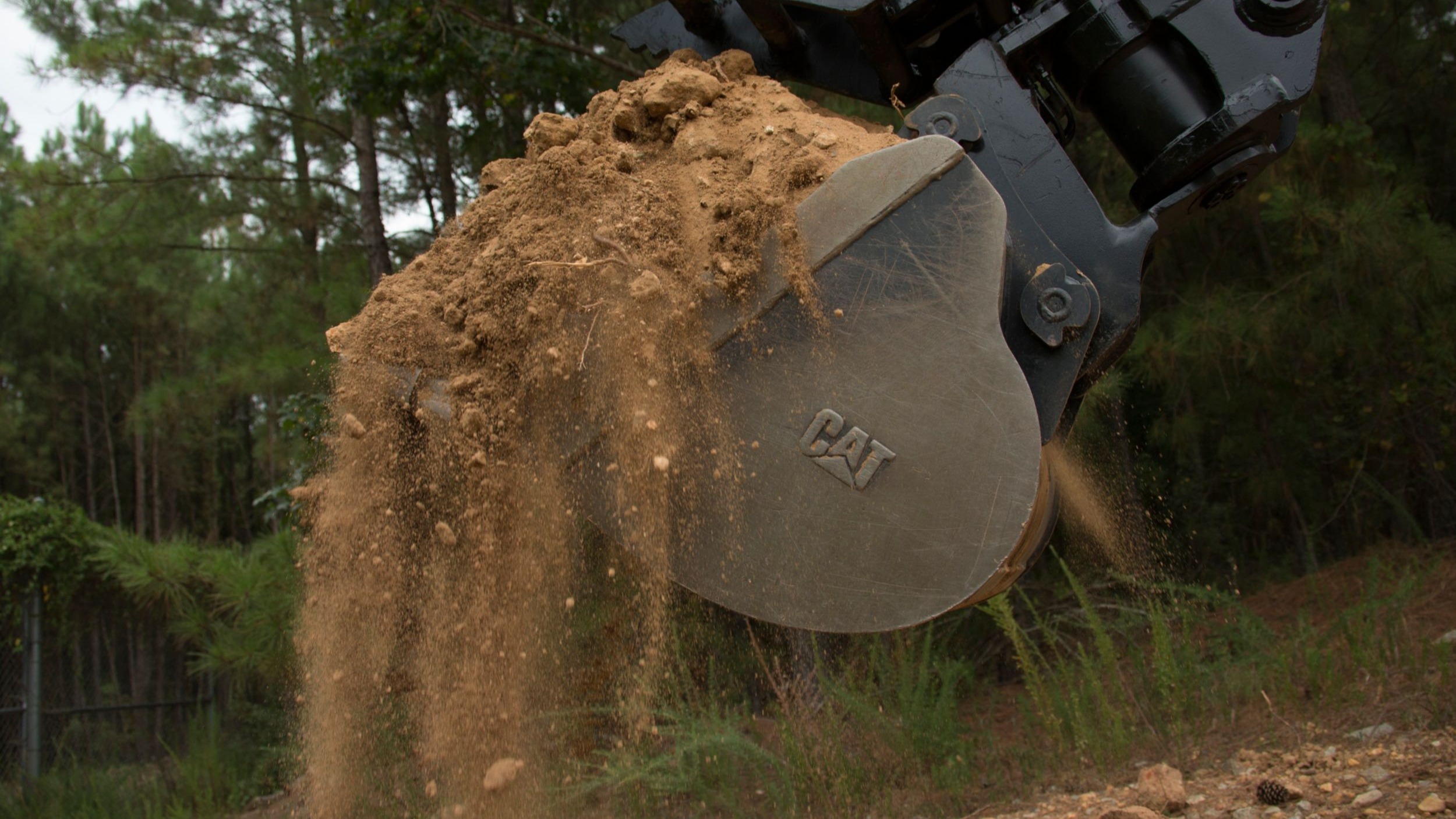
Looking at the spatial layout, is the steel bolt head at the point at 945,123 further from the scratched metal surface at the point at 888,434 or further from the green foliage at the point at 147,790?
the green foliage at the point at 147,790

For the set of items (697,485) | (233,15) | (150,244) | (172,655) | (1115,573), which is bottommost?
(1115,573)

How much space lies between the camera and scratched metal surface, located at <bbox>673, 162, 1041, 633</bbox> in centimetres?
148

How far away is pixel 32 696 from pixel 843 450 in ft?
23.2

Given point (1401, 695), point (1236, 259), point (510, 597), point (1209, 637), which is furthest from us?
point (1236, 259)

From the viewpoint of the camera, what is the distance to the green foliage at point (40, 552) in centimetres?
713

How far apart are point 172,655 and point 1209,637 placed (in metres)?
8.30

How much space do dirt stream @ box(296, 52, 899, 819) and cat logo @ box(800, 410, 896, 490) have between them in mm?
139

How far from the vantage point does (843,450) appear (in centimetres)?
154

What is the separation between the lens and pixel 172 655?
918 cm

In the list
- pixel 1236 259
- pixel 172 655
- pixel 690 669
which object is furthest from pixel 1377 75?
pixel 172 655

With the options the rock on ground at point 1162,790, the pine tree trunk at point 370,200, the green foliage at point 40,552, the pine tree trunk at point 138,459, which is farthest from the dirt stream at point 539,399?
the pine tree trunk at point 138,459

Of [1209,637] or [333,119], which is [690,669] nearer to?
[1209,637]

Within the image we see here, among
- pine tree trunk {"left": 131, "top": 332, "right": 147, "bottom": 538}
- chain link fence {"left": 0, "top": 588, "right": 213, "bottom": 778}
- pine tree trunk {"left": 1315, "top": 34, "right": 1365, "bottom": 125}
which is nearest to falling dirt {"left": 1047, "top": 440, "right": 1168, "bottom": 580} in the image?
pine tree trunk {"left": 1315, "top": 34, "right": 1365, "bottom": 125}

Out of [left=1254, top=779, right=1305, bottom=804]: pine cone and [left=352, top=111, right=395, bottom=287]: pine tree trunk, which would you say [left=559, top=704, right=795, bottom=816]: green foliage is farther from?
[left=352, top=111, right=395, bottom=287]: pine tree trunk
